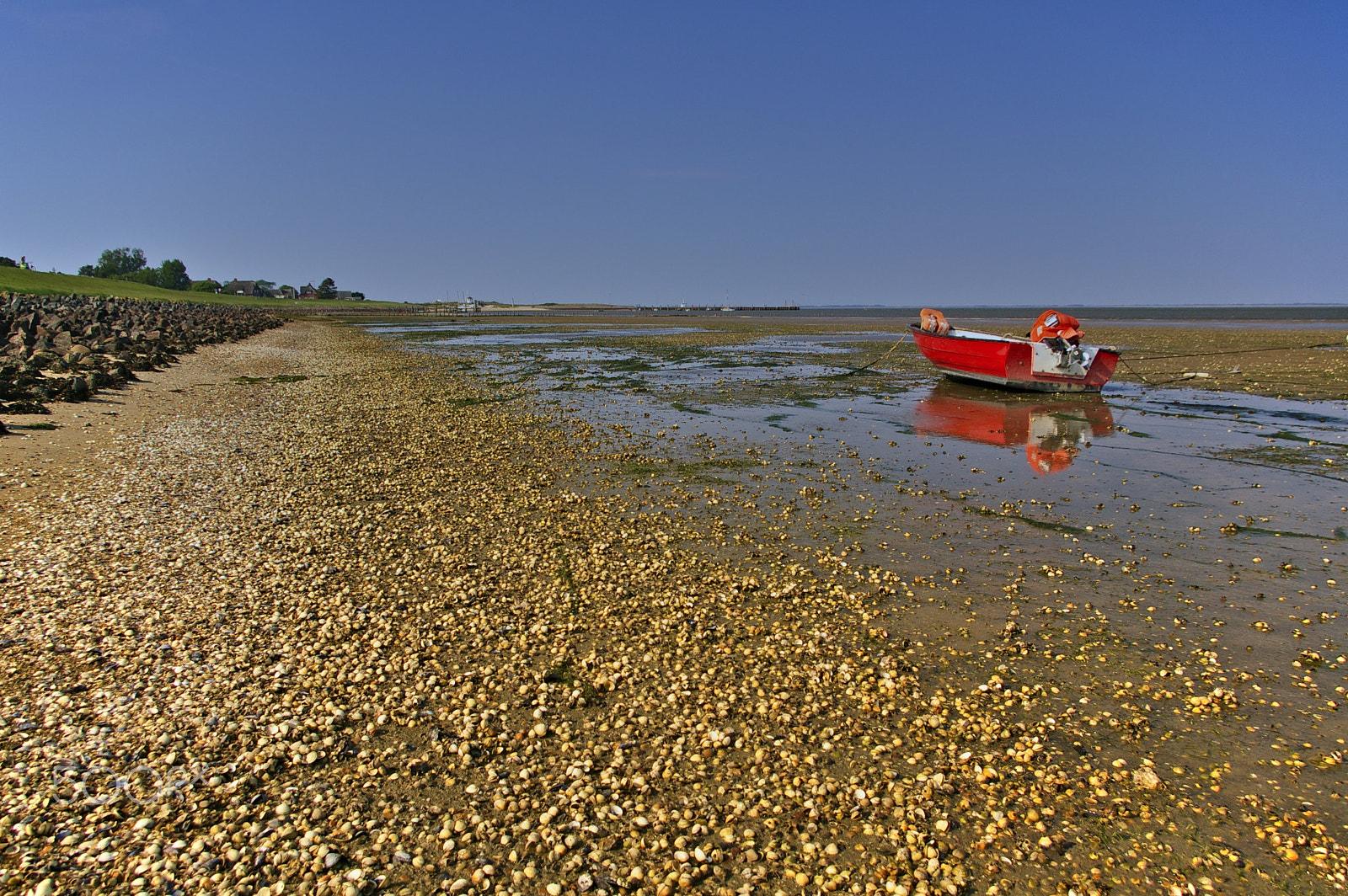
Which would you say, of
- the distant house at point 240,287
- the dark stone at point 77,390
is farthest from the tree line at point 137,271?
the dark stone at point 77,390

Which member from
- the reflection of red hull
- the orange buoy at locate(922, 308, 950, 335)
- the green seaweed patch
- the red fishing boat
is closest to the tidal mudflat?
the green seaweed patch

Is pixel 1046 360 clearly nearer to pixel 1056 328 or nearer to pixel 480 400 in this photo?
pixel 1056 328

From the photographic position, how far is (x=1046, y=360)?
26.1 meters

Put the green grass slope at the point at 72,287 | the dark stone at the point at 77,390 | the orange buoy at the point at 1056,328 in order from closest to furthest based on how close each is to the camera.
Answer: the dark stone at the point at 77,390, the orange buoy at the point at 1056,328, the green grass slope at the point at 72,287

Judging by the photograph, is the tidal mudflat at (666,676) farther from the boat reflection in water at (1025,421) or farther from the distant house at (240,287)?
the distant house at (240,287)

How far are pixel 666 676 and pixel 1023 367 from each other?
946 inches

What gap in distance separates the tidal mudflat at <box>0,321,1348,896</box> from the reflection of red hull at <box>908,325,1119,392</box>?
1138 centimetres

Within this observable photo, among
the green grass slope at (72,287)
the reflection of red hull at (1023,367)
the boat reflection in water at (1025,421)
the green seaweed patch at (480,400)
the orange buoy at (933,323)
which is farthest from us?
the green grass slope at (72,287)

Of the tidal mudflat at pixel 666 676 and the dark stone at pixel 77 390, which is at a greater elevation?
the dark stone at pixel 77 390

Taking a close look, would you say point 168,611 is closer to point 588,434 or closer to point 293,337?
point 588,434

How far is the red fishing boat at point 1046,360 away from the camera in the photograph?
85.1 ft

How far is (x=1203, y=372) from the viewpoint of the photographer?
32.8m

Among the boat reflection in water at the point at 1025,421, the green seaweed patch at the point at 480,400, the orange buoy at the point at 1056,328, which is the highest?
the orange buoy at the point at 1056,328

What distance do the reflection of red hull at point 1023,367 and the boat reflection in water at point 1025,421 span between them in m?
0.46
